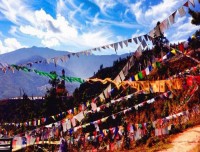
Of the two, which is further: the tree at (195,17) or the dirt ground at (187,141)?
the tree at (195,17)

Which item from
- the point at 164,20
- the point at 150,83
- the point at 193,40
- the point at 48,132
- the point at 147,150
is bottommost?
the point at 147,150

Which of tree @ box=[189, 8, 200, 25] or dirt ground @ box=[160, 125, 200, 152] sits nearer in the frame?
dirt ground @ box=[160, 125, 200, 152]

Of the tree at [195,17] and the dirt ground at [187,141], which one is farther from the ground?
the tree at [195,17]

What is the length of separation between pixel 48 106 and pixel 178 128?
27.5 metres

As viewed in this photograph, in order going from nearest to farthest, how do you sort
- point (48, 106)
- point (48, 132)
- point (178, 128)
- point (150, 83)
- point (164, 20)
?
1. point (150, 83)
2. point (164, 20)
3. point (178, 128)
4. point (48, 132)
5. point (48, 106)

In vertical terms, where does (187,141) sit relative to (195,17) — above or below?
below

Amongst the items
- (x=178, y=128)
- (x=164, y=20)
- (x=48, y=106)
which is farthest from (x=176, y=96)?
(x=48, y=106)

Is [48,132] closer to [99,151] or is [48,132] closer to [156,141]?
[99,151]

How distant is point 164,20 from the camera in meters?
12.9

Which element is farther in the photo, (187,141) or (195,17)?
(195,17)

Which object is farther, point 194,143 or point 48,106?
point 48,106

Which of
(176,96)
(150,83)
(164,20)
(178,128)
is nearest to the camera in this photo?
(150,83)

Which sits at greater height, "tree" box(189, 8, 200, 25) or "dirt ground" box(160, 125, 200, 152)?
"tree" box(189, 8, 200, 25)

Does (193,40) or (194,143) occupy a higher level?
(193,40)
